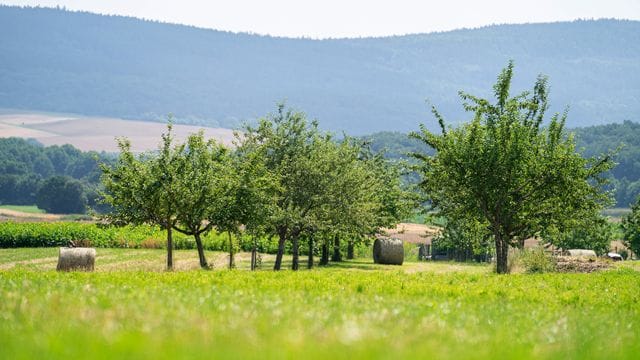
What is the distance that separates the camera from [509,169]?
38562mm

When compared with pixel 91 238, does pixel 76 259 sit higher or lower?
lower

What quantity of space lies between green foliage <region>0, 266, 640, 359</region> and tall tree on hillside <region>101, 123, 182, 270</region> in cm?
2093

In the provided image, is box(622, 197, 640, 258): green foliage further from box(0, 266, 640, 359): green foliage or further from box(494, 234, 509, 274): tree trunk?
box(0, 266, 640, 359): green foliage

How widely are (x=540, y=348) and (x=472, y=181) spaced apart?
3043 cm

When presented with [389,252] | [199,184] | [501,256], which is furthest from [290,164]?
[389,252]

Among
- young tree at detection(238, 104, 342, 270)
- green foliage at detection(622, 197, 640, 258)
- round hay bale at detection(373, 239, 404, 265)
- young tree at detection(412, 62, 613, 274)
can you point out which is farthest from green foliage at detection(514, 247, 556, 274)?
green foliage at detection(622, 197, 640, 258)

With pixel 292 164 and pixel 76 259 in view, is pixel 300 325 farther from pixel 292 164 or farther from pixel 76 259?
pixel 292 164

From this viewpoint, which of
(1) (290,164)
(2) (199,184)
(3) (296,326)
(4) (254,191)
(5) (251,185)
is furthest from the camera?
(1) (290,164)

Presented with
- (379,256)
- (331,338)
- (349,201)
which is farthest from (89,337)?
(379,256)

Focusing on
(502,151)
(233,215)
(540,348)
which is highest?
(502,151)

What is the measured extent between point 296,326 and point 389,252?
51681 millimetres

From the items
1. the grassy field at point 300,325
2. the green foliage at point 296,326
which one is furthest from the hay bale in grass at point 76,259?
the green foliage at point 296,326

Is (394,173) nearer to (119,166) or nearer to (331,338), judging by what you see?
(119,166)

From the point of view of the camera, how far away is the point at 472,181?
39.4 meters
